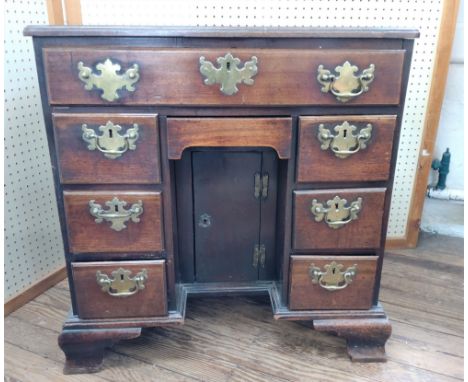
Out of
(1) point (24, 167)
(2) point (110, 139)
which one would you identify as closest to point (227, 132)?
(2) point (110, 139)

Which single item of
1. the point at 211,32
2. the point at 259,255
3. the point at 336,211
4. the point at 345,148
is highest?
the point at 211,32

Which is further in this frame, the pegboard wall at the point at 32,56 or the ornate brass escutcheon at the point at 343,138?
the pegboard wall at the point at 32,56

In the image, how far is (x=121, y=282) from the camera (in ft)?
3.75

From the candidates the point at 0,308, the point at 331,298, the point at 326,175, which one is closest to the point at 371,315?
the point at 331,298

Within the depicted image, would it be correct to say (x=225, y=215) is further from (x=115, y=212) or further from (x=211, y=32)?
(x=211, y=32)

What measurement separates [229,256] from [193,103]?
0.55 metres

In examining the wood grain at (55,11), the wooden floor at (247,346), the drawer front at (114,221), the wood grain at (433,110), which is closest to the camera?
the drawer front at (114,221)

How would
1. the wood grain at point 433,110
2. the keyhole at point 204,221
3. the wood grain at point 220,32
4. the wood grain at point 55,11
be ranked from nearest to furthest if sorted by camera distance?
the wood grain at point 220,32, the keyhole at point 204,221, the wood grain at point 55,11, the wood grain at point 433,110

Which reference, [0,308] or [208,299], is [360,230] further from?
[0,308]

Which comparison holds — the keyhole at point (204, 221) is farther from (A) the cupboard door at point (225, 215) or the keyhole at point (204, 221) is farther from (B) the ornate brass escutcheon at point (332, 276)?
(B) the ornate brass escutcheon at point (332, 276)

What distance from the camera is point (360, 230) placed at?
44.8 inches

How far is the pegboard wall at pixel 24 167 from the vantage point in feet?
4.42

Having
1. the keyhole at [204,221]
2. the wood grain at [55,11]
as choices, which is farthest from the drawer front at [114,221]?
the wood grain at [55,11]

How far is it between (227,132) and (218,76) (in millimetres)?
133
